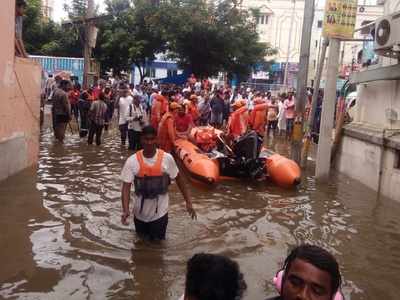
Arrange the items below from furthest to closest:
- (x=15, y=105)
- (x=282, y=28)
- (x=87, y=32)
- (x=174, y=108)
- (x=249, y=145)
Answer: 1. (x=282, y=28)
2. (x=87, y=32)
3. (x=174, y=108)
4. (x=249, y=145)
5. (x=15, y=105)

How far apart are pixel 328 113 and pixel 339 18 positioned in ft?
6.26

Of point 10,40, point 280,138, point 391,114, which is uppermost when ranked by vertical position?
point 10,40

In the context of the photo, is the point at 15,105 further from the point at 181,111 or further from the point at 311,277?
the point at 311,277

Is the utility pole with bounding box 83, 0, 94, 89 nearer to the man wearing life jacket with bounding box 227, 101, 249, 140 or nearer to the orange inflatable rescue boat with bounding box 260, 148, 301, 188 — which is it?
the man wearing life jacket with bounding box 227, 101, 249, 140

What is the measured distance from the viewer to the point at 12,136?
31.2 ft

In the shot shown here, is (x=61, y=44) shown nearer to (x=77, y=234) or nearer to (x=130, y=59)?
(x=130, y=59)

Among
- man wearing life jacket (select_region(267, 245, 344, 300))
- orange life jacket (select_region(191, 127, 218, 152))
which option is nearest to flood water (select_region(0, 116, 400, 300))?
orange life jacket (select_region(191, 127, 218, 152))

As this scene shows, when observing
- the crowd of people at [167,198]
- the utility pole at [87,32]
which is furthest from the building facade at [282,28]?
the crowd of people at [167,198]

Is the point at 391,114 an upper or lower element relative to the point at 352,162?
upper

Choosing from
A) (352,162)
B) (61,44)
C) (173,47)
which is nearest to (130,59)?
(173,47)

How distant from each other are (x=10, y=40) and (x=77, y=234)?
13.5 feet

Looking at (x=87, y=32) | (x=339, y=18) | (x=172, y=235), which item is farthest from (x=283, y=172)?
(x=87, y=32)

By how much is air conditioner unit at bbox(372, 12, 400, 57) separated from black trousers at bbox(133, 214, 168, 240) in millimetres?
5872

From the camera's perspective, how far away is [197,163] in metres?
10.3
